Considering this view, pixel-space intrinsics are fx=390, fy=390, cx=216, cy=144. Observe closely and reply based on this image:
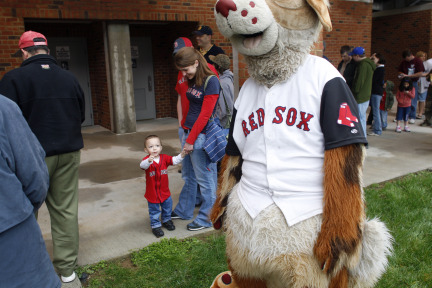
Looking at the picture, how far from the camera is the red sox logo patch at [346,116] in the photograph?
5.88 ft

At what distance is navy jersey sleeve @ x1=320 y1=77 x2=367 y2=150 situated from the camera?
1786 mm

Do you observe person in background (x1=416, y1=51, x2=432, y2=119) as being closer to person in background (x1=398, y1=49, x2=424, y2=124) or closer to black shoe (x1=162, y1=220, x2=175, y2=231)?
person in background (x1=398, y1=49, x2=424, y2=124)

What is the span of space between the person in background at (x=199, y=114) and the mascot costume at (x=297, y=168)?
5.60ft

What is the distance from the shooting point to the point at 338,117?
1799 millimetres

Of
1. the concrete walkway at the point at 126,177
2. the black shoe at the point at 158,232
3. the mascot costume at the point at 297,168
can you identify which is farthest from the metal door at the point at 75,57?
the mascot costume at the point at 297,168

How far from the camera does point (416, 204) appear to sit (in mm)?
4559

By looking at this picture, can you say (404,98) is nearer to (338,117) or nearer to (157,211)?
(157,211)

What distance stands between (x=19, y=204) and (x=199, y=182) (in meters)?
Answer: 2.34

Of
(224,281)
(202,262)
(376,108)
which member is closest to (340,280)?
(224,281)

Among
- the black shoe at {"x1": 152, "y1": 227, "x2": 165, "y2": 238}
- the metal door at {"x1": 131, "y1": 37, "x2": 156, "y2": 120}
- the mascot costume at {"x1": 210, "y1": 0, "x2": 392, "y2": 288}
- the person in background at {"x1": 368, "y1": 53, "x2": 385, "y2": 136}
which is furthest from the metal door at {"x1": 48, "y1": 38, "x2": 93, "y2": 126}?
→ the mascot costume at {"x1": 210, "y1": 0, "x2": 392, "y2": 288}

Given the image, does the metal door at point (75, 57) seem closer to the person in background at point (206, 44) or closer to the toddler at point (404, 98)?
the person in background at point (206, 44)

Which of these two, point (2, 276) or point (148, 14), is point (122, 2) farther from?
point (2, 276)

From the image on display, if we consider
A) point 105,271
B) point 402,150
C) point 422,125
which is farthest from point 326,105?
point 422,125

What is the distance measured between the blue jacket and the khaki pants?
109 centimetres
